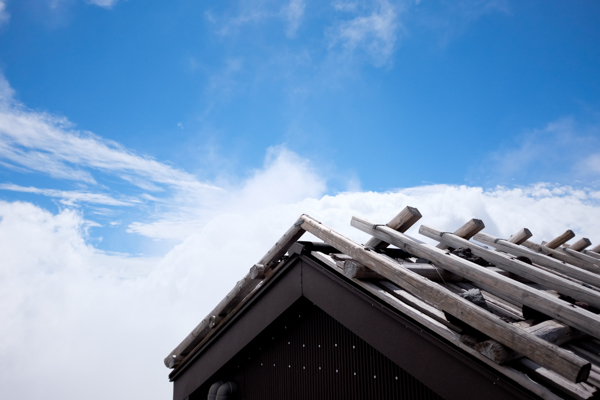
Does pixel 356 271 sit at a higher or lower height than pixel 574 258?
lower

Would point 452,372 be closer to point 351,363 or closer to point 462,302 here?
point 462,302

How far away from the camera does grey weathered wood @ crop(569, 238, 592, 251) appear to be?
9.23 m

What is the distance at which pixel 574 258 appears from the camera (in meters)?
7.74

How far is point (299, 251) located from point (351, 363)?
1415 mm

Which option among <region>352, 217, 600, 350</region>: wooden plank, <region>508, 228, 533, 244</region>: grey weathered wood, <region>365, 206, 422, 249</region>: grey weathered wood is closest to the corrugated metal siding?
<region>352, 217, 600, 350</region>: wooden plank

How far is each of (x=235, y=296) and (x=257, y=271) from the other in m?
0.77

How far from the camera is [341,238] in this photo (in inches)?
186

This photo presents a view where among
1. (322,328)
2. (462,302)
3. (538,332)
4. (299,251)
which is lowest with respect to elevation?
(538,332)

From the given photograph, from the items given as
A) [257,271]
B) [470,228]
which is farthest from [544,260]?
[257,271]

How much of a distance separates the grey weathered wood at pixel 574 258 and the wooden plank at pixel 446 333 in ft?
18.0

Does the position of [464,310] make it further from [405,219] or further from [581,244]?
[581,244]

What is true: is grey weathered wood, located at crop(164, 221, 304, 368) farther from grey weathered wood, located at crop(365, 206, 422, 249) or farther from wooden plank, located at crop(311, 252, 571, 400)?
grey weathered wood, located at crop(365, 206, 422, 249)

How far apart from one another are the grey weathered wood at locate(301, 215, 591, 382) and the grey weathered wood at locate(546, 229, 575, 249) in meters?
5.52

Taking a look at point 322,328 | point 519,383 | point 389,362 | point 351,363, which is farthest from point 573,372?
point 322,328
